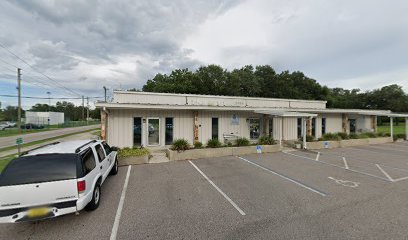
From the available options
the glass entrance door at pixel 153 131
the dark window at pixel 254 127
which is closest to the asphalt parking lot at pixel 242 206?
the glass entrance door at pixel 153 131

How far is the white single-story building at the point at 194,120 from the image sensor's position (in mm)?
11961

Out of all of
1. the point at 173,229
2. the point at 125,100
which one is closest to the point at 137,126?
the point at 125,100

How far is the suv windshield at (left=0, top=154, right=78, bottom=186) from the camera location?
3825 millimetres

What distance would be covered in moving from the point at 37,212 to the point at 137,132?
8.81 m

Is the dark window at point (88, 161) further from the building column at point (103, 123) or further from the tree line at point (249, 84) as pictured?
the tree line at point (249, 84)

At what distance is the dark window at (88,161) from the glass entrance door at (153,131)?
7405 millimetres

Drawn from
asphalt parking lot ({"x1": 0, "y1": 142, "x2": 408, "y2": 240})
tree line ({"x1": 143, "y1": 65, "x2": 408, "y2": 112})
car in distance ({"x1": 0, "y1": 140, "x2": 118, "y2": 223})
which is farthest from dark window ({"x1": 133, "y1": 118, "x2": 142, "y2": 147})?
tree line ({"x1": 143, "y1": 65, "x2": 408, "y2": 112})

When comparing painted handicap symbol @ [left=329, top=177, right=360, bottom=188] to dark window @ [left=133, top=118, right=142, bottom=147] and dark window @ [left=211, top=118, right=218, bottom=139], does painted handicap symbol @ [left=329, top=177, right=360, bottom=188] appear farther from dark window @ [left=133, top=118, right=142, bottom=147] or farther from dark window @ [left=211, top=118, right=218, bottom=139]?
dark window @ [left=133, top=118, right=142, bottom=147]

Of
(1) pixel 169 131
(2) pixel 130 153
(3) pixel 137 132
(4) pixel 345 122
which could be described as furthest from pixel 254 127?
(4) pixel 345 122

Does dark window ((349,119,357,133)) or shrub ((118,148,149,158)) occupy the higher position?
dark window ((349,119,357,133))

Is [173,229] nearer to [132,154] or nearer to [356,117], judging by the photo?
[132,154]

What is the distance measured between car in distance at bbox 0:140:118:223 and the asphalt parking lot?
536 mm

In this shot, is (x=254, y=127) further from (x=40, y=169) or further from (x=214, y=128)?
(x=40, y=169)

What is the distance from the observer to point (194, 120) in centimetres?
1340
